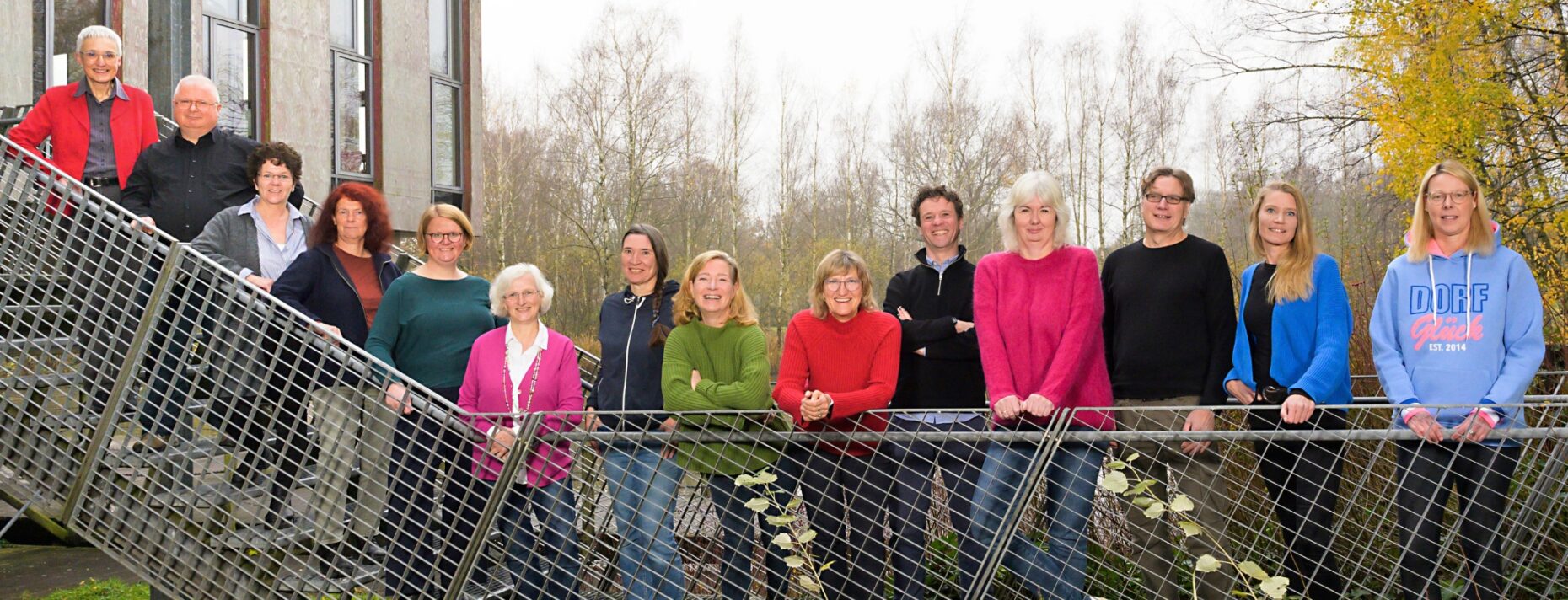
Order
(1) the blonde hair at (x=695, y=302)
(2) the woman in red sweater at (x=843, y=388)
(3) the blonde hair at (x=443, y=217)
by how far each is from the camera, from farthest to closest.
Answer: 1. (3) the blonde hair at (x=443, y=217)
2. (1) the blonde hair at (x=695, y=302)
3. (2) the woman in red sweater at (x=843, y=388)

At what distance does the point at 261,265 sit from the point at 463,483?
1510 mm

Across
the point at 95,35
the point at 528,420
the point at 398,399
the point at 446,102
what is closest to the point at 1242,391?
the point at 528,420

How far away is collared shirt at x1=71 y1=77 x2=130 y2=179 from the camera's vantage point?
5.34 meters

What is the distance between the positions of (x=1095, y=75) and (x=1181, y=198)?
91.6 ft

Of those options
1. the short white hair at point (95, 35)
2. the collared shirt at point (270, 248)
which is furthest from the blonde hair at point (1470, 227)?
the short white hair at point (95, 35)

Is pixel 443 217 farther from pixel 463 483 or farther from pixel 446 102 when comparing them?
pixel 446 102

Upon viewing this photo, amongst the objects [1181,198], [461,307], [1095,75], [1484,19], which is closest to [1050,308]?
[1181,198]

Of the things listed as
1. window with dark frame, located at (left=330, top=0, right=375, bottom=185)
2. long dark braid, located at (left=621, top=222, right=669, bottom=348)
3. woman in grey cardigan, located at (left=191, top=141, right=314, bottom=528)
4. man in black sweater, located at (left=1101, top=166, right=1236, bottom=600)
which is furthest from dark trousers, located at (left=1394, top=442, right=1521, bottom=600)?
window with dark frame, located at (left=330, top=0, right=375, bottom=185)

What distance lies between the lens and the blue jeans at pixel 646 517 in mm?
3811

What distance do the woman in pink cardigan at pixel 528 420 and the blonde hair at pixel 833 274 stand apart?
0.92 m

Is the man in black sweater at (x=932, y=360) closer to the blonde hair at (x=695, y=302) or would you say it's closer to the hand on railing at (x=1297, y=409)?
the blonde hair at (x=695, y=302)

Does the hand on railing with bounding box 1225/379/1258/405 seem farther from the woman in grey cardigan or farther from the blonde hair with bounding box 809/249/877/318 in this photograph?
the woman in grey cardigan

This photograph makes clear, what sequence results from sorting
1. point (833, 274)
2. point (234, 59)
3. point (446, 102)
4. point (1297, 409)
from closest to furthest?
point (1297, 409) → point (833, 274) → point (234, 59) → point (446, 102)

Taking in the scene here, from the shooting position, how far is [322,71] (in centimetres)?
1110
